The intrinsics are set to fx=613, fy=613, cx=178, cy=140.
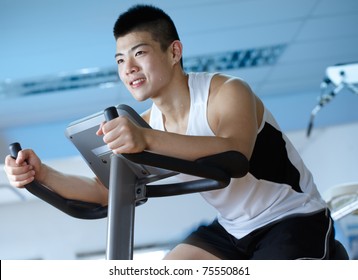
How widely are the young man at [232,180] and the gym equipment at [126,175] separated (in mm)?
47

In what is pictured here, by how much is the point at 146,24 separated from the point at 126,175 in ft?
1.52

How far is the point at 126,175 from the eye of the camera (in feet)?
4.71

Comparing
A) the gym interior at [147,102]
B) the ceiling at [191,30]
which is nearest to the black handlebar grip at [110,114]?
the gym interior at [147,102]

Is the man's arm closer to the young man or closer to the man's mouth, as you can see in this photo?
the young man

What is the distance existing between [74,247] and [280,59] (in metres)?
3.09

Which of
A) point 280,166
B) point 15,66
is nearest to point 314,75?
point 15,66

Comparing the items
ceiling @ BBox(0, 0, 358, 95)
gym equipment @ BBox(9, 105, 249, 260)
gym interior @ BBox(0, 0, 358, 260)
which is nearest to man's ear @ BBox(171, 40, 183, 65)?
gym equipment @ BBox(9, 105, 249, 260)

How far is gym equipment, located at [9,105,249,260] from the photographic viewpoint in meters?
1.25

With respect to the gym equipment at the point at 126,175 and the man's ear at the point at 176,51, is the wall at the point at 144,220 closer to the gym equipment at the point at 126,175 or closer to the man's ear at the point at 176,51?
the man's ear at the point at 176,51

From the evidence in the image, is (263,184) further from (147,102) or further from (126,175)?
(147,102)

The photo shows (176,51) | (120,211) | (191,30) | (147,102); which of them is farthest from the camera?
(147,102)

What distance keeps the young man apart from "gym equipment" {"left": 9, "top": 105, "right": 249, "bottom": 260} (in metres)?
0.05

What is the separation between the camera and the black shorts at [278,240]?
1531mm

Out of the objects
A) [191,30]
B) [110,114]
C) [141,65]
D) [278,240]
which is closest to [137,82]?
[141,65]
